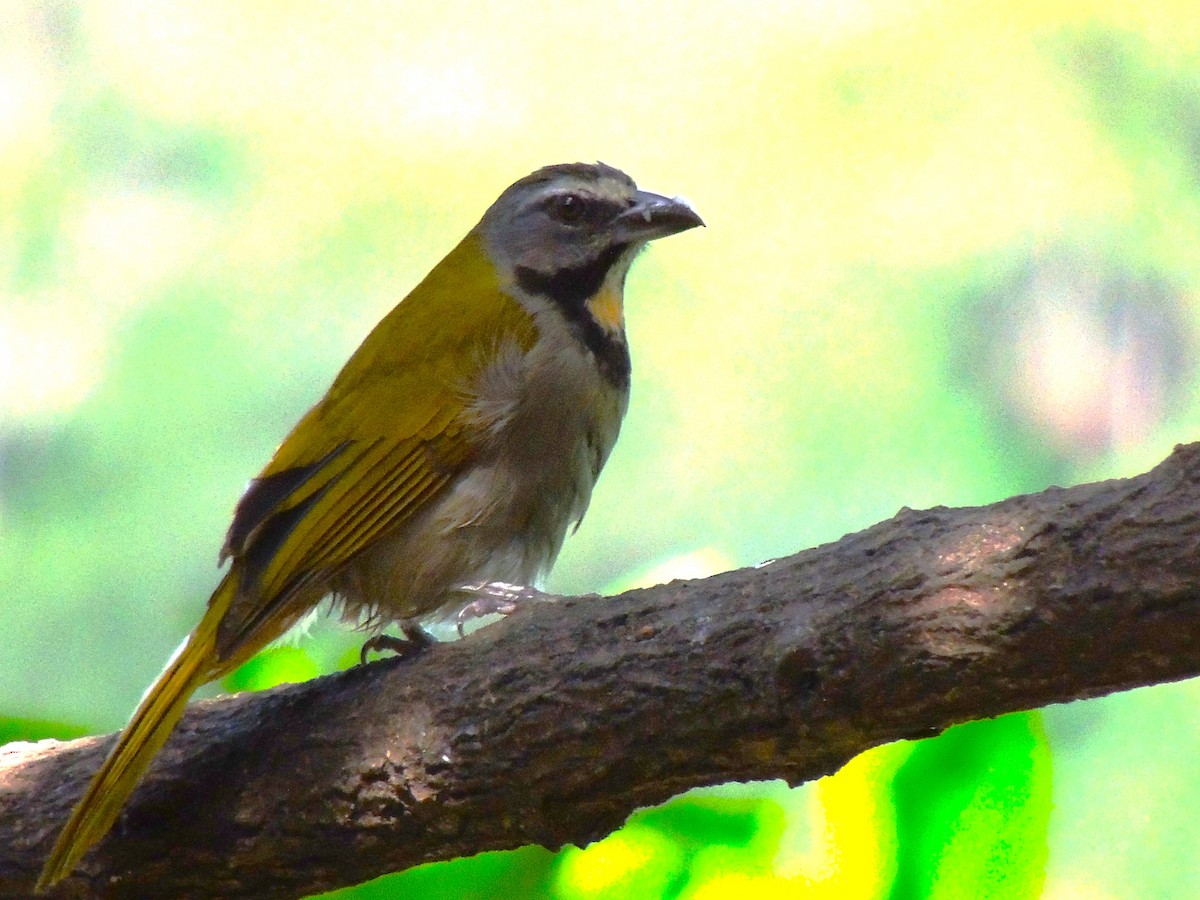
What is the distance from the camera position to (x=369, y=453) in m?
3.15

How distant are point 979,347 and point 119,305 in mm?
3303

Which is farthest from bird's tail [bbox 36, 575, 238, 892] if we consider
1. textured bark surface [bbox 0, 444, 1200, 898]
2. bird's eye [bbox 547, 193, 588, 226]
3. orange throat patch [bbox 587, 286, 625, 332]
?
bird's eye [bbox 547, 193, 588, 226]

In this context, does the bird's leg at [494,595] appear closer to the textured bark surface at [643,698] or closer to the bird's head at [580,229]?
the textured bark surface at [643,698]

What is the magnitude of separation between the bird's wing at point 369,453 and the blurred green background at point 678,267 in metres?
1.22

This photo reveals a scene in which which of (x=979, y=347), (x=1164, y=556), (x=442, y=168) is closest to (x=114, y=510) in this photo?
(x=442, y=168)

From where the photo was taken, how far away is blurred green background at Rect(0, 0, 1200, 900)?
480 centimetres

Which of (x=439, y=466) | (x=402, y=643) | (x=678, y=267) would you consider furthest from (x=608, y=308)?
(x=678, y=267)

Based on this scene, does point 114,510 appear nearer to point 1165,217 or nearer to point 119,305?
point 119,305

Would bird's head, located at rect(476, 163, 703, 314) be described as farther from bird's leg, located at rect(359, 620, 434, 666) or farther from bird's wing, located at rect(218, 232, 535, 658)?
bird's leg, located at rect(359, 620, 434, 666)

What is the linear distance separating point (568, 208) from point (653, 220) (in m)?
0.25

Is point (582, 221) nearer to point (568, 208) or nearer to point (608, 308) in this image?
point (568, 208)

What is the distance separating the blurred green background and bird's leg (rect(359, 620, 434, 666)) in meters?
0.98

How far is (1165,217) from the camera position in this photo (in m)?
4.93

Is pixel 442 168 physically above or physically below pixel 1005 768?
above
